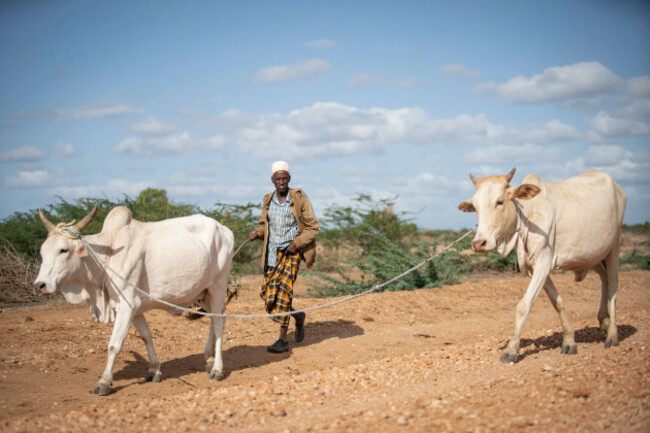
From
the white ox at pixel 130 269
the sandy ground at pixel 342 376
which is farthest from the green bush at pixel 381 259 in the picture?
the white ox at pixel 130 269

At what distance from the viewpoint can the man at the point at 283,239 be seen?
726 cm

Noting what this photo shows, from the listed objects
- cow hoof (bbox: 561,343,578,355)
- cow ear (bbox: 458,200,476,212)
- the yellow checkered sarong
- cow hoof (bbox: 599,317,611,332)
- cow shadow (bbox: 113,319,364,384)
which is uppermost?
cow ear (bbox: 458,200,476,212)

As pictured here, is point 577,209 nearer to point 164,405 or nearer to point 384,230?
point 164,405

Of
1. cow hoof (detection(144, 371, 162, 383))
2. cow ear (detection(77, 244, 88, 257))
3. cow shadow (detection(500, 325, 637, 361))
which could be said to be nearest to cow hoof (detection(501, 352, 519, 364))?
cow shadow (detection(500, 325, 637, 361))

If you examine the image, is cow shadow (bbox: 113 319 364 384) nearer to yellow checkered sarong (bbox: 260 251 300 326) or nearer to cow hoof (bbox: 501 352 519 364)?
yellow checkered sarong (bbox: 260 251 300 326)

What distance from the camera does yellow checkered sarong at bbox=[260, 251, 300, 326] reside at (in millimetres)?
7262

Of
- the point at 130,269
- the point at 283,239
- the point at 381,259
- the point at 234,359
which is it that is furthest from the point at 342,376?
the point at 381,259

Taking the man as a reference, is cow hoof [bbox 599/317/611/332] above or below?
below

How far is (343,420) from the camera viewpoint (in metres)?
4.20

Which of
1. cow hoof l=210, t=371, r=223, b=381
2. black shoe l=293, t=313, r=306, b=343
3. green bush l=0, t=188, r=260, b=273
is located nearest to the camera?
cow hoof l=210, t=371, r=223, b=381

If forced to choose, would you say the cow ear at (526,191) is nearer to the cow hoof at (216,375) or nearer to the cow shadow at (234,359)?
the cow shadow at (234,359)

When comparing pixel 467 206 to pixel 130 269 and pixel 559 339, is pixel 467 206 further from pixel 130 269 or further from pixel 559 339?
pixel 130 269

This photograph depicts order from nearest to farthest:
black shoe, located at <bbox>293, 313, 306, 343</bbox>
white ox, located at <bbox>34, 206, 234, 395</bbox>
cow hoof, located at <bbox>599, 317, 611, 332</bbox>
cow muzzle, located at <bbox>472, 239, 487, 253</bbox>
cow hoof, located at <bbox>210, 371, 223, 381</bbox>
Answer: white ox, located at <bbox>34, 206, 234, 395</bbox> → cow muzzle, located at <bbox>472, 239, 487, 253</bbox> → cow hoof, located at <bbox>210, 371, 223, 381</bbox> → cow hoof, located at <bbox>599, 317, 611, 332</bbox> → black shoe, located at <bbox>293, 313, 306, 343</bbox>

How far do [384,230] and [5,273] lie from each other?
10073mm
